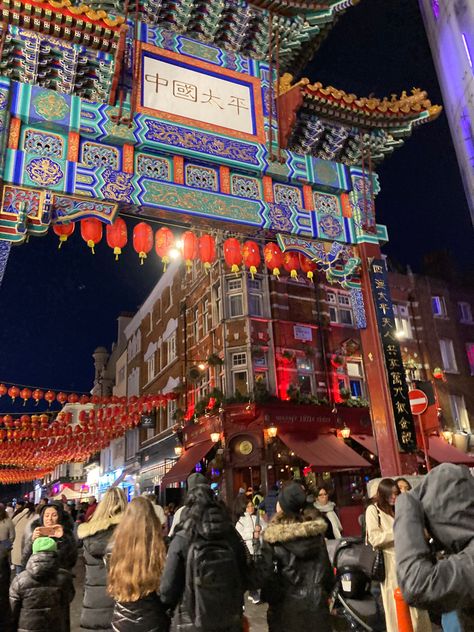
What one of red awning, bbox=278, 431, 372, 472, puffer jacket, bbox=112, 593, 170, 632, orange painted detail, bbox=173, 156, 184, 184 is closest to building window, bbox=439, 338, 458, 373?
red awning, bbox=278, 431, 372, 472

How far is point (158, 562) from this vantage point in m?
3.67

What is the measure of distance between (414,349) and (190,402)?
12677 mm

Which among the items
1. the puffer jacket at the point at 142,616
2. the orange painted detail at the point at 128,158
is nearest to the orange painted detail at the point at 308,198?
the orange painted detail at the point at 128,158

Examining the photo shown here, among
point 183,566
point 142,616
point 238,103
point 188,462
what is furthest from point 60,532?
point 188,462

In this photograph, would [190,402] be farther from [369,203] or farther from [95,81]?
[95,81]

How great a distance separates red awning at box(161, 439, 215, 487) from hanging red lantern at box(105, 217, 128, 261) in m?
14.6

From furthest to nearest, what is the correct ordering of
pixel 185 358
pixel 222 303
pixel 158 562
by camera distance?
pixel 185 358 → pixel 222 303 → pixel 158 562

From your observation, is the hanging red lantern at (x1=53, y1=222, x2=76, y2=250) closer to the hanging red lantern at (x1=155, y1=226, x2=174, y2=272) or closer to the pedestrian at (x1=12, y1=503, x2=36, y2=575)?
the hanging red lantern at (x1=155, y1=226, x2=174, y2=272)

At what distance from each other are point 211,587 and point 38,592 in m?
1.85

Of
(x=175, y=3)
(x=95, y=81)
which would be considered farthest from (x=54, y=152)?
(x=175, y=3)

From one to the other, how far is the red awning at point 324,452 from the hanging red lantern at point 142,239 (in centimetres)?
1329

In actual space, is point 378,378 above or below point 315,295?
below

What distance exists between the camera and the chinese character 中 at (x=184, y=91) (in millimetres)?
9453

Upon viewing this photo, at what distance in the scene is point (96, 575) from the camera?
16.4 feet
